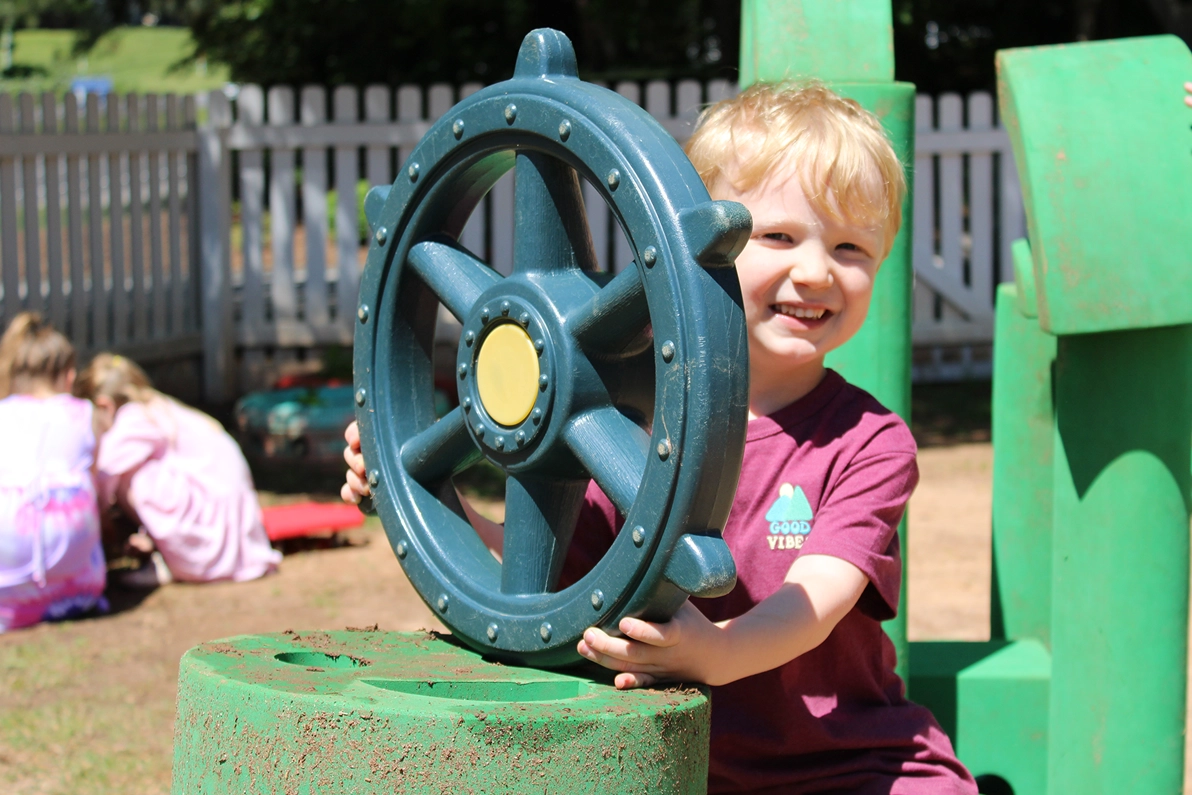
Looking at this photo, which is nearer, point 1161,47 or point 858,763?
point 858,763

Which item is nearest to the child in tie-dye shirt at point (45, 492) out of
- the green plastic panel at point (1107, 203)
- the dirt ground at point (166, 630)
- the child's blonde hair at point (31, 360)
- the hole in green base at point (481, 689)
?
the child's blonde hair at point (31, 360)

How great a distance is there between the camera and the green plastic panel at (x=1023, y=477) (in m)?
2.59

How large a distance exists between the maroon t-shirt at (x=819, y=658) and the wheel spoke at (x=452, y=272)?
16.5 inches

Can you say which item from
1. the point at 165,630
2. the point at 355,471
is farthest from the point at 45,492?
the point at 355,471

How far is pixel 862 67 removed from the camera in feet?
7.02

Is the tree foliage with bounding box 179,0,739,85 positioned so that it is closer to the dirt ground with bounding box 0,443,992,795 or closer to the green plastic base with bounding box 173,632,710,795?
the dirt ground with bounding box 0,443,992,795

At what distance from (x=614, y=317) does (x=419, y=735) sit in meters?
0.47

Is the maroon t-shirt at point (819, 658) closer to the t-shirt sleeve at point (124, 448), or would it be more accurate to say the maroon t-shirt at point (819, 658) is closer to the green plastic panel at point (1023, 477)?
the green plastic panel at point (1023, 477)

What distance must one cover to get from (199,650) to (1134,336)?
54.3 inches

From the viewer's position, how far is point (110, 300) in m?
8.34

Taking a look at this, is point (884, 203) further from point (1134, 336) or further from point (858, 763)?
point (858, 763)

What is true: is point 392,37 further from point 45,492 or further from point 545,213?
point 545,213

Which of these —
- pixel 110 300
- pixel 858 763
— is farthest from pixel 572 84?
pixel 110 300

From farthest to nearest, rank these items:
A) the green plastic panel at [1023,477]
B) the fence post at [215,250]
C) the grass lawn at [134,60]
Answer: the grass lawn at [134,60] → the fence post at [215,250] → the green plastic panel at [1023,477]
